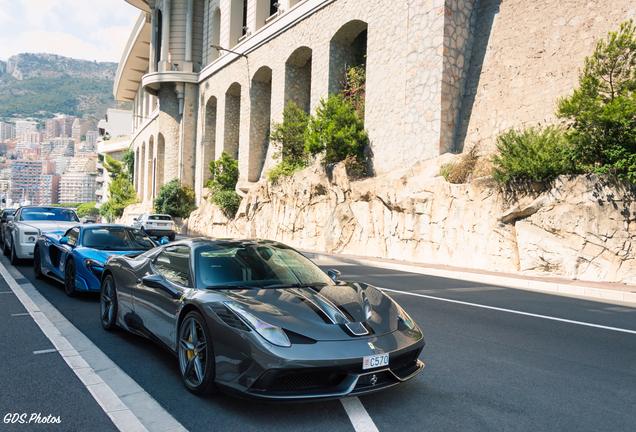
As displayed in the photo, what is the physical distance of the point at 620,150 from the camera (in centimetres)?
1277

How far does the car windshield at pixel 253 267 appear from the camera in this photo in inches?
177

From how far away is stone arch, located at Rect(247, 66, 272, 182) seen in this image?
119 ft

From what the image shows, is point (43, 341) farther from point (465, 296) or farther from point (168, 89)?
point (168, 89)

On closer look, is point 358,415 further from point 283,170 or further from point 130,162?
point 130,162

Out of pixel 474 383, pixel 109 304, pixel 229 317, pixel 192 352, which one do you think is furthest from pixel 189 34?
pixel 474 383

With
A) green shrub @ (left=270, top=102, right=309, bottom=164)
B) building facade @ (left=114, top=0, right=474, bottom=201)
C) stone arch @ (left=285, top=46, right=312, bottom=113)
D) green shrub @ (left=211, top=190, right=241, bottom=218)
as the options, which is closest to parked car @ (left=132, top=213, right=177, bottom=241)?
green shrub @ (left=211, top=190, right=241, bottom=218)

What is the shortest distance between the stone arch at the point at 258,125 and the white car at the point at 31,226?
876 inches

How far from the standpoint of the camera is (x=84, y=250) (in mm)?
8461

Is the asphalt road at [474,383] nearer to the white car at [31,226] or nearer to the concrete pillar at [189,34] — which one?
the white car at [31,226]

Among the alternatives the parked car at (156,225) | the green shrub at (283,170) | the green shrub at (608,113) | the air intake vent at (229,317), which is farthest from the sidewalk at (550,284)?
the parked car at (156,225)

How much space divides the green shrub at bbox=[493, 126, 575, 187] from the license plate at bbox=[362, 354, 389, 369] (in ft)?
41.0

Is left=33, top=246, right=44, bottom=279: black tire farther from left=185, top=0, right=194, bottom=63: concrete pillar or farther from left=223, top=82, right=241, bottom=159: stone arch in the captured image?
left=185, top=0, right=194, bottom=63: concrete pillar

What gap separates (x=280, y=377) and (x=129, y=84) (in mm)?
85005

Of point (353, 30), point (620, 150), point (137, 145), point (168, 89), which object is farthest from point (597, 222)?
point (137, 145)
